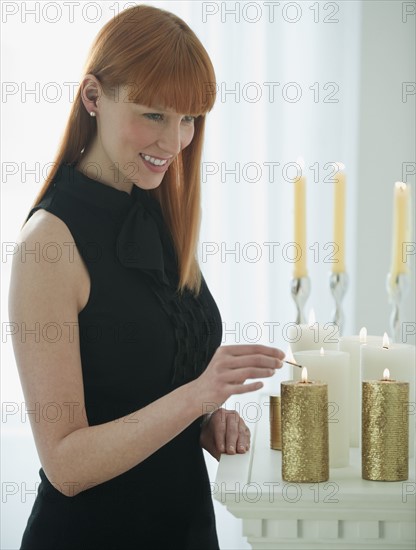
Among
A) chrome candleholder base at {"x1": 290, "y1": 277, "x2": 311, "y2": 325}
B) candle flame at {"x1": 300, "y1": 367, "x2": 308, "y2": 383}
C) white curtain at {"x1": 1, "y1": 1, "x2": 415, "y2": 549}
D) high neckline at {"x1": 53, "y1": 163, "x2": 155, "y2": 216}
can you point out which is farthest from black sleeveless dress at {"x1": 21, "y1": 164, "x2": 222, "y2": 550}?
white curtain at {"x1": 1, "y1": 1, "x2": 415, "y2": 549}

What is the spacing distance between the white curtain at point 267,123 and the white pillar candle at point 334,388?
1404mm

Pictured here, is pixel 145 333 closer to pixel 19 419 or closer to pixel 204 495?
pixel 204 495

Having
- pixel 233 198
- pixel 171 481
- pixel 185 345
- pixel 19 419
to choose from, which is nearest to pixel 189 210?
pixel 185 345

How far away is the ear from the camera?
1173 mm

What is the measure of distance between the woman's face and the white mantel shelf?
0.54 m

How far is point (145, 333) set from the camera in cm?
115

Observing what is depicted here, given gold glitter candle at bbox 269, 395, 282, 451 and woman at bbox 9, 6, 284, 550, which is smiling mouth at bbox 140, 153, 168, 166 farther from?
gold glitter candle at bbox 269, 395, 282, 451

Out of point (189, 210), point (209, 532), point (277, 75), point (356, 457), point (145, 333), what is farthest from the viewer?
point (277, 75)

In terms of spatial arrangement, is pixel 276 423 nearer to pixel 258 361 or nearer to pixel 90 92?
pixel 258 361

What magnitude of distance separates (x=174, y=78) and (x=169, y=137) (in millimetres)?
88

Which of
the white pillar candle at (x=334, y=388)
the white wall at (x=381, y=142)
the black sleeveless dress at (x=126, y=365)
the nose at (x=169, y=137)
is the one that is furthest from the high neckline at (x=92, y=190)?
the white wall at (x=381, y=142)

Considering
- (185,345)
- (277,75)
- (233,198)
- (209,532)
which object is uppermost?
(277,75)

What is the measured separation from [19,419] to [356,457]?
1.62 m

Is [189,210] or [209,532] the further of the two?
[189,210]
